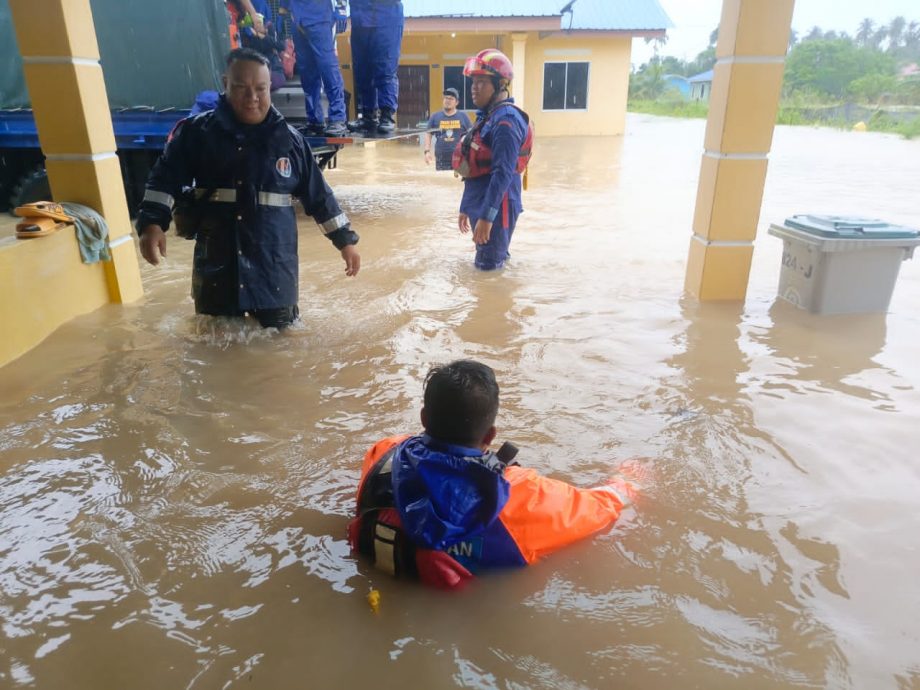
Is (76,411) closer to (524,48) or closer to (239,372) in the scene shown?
(239,372)

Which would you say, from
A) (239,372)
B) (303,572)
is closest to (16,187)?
(239,372)

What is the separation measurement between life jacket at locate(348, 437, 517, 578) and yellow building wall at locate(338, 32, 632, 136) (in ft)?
66.1

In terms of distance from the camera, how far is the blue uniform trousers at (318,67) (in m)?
6.72

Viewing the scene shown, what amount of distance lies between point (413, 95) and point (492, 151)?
17.0 metres

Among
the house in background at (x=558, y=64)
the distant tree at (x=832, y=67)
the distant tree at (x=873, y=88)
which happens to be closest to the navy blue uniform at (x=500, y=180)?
the house in background at (x=558, y=64)

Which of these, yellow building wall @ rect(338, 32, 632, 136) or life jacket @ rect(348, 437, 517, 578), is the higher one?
yellow building wall @ rect(338, 32, 632, 136)

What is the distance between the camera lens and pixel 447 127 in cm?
1042

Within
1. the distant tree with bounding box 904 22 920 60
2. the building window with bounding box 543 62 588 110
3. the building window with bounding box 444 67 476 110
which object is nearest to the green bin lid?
the building window with bounding box 444 67 476 110

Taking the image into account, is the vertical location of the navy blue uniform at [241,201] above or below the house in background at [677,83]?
below

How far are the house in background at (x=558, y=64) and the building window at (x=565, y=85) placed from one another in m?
0.03

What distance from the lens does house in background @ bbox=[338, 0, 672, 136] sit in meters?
19.7

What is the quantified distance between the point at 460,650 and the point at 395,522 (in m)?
0.45

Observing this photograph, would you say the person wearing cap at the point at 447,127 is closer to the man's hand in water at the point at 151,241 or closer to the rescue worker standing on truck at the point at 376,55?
the rescue worker standing on truck at the point at 376,55

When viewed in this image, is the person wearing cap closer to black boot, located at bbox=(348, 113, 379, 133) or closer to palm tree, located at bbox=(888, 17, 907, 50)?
black boot, located at bbox=(348, 113, 379, 133)
